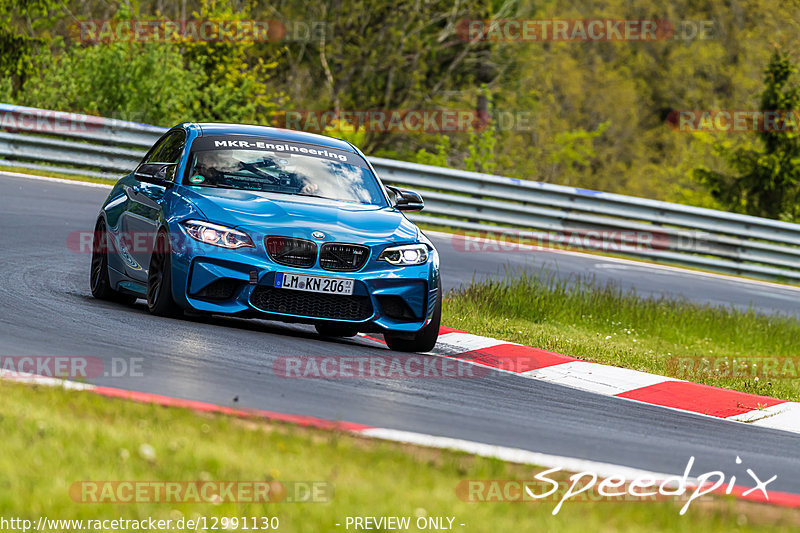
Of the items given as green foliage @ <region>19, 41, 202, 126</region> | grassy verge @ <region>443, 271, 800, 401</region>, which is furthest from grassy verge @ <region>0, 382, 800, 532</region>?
green foliage @ <region>19, 41, 202, 126</region>

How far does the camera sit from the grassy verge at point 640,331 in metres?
10.5

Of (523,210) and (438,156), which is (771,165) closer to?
(438,156)

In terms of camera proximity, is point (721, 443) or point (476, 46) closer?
point (721, 443)

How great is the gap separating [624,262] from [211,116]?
873cm

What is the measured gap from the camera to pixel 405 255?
8.83 m

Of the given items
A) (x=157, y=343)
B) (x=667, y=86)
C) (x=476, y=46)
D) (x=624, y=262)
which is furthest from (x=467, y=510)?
(x=667, y=86)

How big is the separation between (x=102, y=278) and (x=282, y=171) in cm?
186

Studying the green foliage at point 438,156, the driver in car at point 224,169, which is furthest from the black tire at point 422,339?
the green foliage at point 438,156

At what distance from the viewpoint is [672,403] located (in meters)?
8.80

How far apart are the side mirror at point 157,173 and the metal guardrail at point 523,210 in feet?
32.9

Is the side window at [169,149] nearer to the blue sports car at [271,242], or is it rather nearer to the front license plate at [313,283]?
the blue sports car at [271,242]

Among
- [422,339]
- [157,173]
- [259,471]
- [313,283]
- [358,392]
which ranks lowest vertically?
[422,339]

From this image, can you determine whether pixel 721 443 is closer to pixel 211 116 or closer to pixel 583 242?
pixel 583 242

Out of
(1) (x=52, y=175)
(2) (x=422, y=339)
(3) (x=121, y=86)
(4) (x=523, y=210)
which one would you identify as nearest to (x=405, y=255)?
(2) (x=422, y=339)
